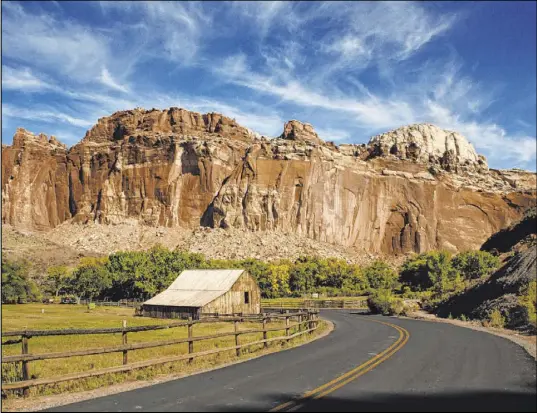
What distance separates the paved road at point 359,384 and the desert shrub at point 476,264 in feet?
239

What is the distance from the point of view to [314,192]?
168 m

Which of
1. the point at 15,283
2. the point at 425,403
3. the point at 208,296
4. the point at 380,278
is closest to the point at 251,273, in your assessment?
the point at 380,278

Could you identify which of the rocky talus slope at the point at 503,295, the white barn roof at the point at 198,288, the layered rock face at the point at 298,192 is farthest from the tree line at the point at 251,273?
the layered rock face at the point at 298,192

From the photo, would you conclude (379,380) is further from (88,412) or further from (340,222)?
(340,222)

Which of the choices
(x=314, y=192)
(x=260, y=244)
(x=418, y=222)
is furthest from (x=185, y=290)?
(x=418, y=222)

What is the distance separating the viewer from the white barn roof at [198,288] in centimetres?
5003

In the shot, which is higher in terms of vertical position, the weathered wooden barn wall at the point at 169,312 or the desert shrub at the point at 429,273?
the desert shrub at the point at 429,273

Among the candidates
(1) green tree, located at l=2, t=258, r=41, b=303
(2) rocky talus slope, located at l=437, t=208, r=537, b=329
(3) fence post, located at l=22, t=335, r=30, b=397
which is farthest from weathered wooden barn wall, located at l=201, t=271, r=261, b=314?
(1) green tree, located at l=2, t=258, r=41, b=303

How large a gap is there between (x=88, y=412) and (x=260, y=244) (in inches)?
5479

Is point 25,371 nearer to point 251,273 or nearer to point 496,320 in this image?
point 496,320

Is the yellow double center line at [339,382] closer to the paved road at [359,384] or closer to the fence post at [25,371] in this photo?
the paved road at [359,384]

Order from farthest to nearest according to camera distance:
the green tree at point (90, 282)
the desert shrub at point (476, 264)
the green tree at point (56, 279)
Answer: the green tree at point (56, 279)
the green tree at point (90, 282)
the desert shrub at point (476, 264)

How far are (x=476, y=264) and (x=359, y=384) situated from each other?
276ft

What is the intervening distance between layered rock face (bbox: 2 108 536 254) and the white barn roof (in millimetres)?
102831
